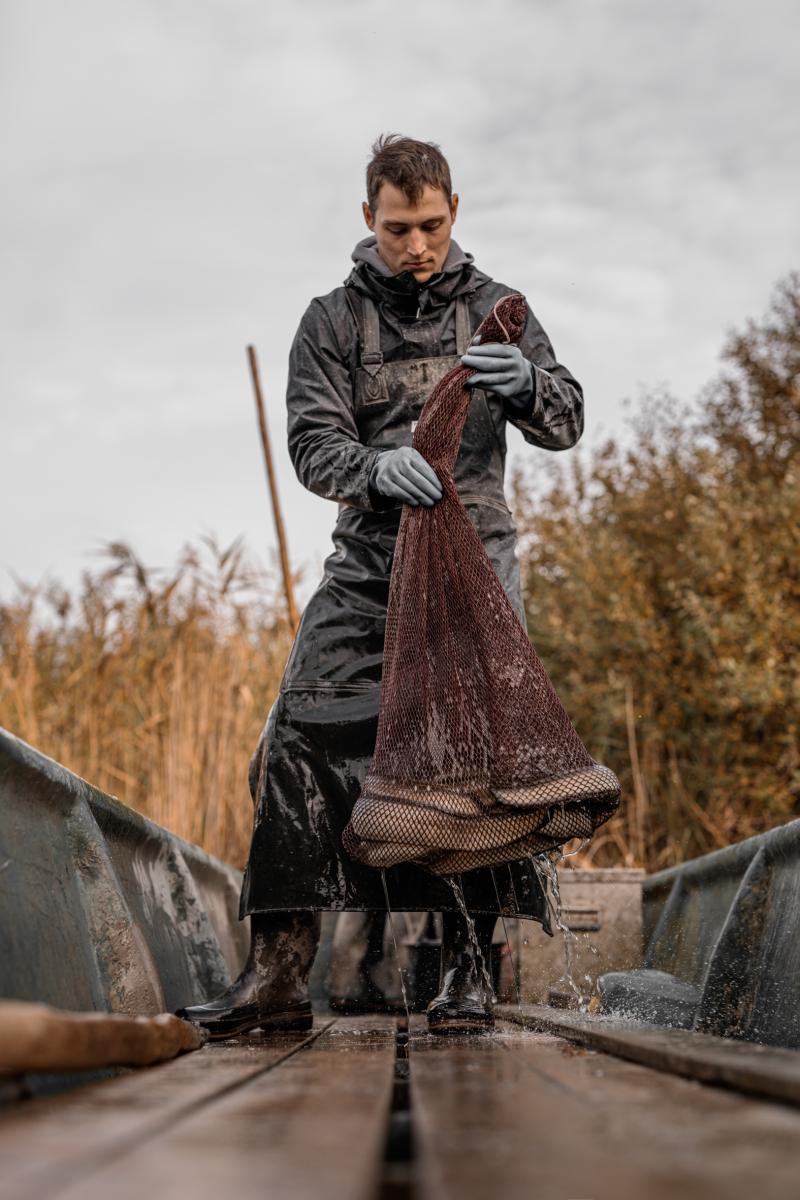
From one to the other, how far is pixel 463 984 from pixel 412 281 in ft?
5.10

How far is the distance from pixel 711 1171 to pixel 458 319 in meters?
2.48

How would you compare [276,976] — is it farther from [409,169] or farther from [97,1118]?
[409,169]

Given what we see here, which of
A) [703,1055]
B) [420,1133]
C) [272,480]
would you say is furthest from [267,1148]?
[272,480]

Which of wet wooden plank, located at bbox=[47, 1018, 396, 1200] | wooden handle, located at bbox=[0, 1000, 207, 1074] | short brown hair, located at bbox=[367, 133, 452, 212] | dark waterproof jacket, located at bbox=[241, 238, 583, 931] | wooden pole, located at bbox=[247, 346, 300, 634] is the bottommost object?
wet wooden plank, located at bbox=[47, 1018, 396, 1200]

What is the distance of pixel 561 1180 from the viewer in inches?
34.3

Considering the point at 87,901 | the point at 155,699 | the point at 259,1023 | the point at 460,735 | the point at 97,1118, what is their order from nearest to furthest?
the point at 97,1118 < the point at 87,901 < the point at 460,735 < the point at 259,1023 < the point at 155,699

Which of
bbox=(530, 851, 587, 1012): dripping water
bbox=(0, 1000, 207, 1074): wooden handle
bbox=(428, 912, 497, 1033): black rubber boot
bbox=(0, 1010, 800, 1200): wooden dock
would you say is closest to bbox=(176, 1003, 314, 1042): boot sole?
bbox=(428, 912, 497, 1033): black rubber boot

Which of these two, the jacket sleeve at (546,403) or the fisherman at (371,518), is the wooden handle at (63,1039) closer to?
the fisherman at (371,518)

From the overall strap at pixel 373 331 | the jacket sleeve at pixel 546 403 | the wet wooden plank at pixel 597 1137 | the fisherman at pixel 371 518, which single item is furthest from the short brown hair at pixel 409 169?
the wet wooden plank at pixel 597 1137

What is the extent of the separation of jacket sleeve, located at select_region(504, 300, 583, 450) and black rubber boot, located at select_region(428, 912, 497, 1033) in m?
1.08

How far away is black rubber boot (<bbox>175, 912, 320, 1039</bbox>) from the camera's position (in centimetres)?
271

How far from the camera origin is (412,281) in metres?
3.11

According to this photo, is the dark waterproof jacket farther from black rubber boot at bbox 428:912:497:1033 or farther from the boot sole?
the boot sole

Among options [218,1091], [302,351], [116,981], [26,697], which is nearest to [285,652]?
[26,697]
